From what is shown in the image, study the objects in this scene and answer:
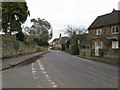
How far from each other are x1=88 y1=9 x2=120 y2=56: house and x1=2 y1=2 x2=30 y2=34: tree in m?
15.5

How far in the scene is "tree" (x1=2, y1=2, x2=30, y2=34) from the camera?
95.3 ft

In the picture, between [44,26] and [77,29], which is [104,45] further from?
[44,26]

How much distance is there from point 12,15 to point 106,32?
19.1m

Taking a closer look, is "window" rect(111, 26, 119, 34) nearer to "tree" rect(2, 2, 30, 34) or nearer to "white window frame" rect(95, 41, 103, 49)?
"white window frame" rect(95, 41, 103, 49)

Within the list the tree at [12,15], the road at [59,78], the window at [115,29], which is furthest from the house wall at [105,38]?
the tree at [12,15]

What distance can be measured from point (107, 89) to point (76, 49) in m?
31.4

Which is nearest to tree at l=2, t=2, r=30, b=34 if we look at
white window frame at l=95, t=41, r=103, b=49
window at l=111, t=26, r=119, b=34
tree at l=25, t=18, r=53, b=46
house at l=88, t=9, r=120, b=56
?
house at l=88, t=9, r=120, b=56

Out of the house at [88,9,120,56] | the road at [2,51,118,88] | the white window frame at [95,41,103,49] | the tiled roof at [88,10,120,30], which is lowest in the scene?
the road at [2,51,118,88]

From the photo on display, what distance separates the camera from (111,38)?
3033cm

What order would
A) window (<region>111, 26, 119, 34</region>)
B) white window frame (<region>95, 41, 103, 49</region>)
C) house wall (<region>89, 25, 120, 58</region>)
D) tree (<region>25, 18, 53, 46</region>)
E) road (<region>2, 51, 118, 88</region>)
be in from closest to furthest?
road (<region>2, 51, 118, 88</region>)
house wall (<region>89, 25, 120, 58</region>)
window (<region>111, 26, 119, 34</region>)
white window frame (<region>95, 41, 103, 49</region>)
tree (<region>25, 18, 53, 46</region>)

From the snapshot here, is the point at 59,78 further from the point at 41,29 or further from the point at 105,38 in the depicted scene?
the point at 41,29

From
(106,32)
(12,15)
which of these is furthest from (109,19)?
(12,15)

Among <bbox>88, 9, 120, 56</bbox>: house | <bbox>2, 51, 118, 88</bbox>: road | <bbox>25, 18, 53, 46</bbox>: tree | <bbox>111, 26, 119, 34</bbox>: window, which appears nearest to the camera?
<bbox>2, 51, 118, 88</bbox>: road

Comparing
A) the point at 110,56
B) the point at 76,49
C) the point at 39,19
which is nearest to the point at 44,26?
the point at 39,19
